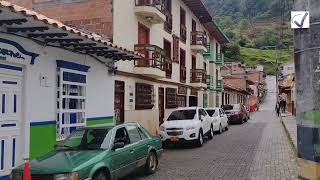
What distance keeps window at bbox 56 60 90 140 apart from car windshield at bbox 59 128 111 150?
91.6 inches

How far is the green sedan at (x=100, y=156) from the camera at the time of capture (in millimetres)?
8336

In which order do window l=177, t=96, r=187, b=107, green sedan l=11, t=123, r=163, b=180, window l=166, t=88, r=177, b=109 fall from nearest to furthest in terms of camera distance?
green sedan l=11, t=123, r=163, b=180, window l=166, t=88, r=177, b=109, window l=177, t=96, r=187, b=107

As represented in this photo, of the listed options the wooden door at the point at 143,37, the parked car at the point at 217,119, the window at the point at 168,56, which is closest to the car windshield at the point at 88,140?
the wooden door at the point at 143,37

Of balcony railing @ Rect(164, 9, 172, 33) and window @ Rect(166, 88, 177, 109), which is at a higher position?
balcony railing @ Rect(164, 9, 172, 33)

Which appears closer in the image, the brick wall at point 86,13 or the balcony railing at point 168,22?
the brick wall at point 86,13

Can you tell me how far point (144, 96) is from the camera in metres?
21.7

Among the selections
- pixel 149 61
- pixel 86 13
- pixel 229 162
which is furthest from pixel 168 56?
pixel 229 162

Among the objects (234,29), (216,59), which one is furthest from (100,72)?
(234,29)

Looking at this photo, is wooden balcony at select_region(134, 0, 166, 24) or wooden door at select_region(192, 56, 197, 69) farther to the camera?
wooden door at select_region(192, 56, 197, 69)

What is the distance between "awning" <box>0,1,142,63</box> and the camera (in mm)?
8852

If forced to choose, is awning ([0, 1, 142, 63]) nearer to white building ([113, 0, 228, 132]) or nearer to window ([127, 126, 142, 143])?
window ([127, 126, 142, 143])

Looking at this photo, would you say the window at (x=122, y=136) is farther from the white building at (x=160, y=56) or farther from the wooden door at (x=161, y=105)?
the wooden door at (x=161, y=105)

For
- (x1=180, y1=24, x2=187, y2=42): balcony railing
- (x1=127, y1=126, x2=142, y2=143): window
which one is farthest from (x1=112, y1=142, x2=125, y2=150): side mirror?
(x1=180, y1=24, x2=187, y2=42): balcony railing

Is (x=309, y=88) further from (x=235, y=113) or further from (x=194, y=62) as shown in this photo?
(x=235, y=113)
